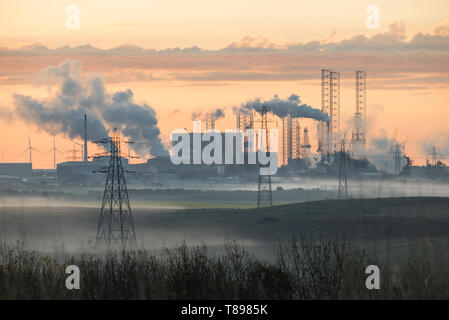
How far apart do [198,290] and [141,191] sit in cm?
15975

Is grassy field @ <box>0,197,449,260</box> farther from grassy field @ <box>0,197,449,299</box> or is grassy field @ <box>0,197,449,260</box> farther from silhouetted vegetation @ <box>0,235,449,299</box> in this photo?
silhouetted vegetation @ <box>0,235,449,299</box>

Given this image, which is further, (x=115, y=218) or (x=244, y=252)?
(x=115, y=218)

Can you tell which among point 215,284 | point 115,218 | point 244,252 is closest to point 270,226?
point 115,218

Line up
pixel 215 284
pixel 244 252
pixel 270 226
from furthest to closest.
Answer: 1. pixel 270 226
2. pixel 244 252
3. pixel 215 284

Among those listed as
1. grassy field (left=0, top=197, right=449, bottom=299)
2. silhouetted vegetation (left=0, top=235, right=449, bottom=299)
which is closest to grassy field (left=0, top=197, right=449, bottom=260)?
grassy field (left=0, top=197, right=449, bottom=299)

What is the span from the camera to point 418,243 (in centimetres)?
6981

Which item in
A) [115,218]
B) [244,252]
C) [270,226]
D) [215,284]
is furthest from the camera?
[270,226]

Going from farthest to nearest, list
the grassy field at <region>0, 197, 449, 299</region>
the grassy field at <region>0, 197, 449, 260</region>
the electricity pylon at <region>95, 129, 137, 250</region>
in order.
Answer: the grassy field at <region>0, 197, 449, 260</region>
the electricity pylon at <region>95, 129, 137, 250</region>
the grassy field at <region>0, 197, 449, 299</region>

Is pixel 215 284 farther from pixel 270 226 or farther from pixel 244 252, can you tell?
pixel 270 226

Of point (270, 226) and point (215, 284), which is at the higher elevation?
point (215, 284)

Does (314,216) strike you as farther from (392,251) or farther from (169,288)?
(169,288)
